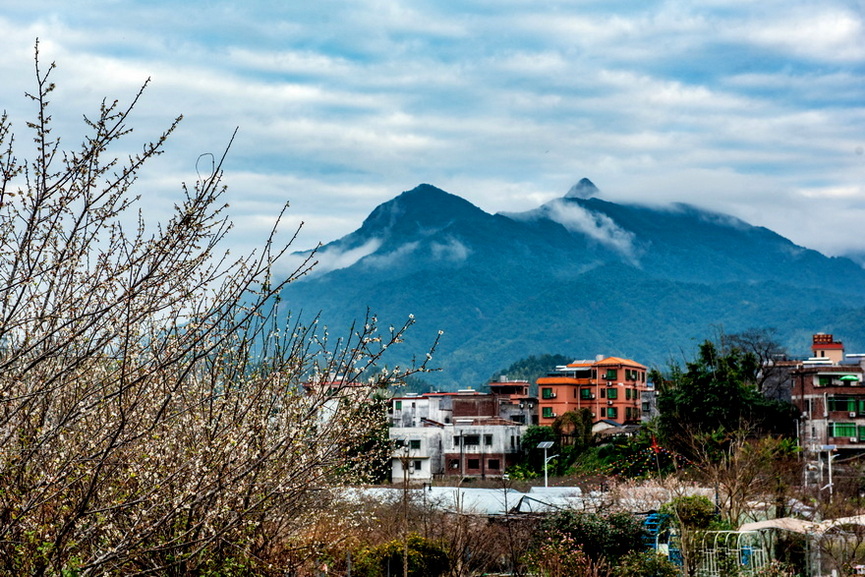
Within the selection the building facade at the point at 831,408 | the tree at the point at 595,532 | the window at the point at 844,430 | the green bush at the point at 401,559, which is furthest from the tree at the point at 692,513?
the window at the point at 844,430

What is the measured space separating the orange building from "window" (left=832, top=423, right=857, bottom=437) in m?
20.5

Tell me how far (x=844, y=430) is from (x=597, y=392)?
23.7m

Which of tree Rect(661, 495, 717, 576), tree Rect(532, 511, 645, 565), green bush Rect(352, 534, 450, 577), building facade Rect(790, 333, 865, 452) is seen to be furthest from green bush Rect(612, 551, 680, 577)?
building facade Rect(790, 333, 865, 452)

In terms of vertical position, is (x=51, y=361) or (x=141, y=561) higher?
(x=51, y=361)

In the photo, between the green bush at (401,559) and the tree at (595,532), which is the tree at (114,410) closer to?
the green bush at (401,559)

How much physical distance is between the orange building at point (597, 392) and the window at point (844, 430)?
67.3 ft

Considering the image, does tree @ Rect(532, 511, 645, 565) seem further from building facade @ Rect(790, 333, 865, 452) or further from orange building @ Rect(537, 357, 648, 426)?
orange building @ Rect(537, 357, 648, 426)

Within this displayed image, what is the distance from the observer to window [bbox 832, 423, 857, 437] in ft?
176

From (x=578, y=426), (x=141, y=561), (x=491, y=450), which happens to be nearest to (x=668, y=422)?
(x=578, y=426)

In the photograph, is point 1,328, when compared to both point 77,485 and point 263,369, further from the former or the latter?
A: point 263,369

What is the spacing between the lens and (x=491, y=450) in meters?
62.8

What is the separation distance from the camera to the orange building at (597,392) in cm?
7381

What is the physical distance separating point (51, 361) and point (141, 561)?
2605mm

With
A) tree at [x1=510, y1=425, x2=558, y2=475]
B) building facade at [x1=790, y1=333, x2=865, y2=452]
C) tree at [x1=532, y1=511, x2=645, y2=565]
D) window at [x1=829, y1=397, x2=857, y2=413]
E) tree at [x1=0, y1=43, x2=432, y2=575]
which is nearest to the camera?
tree at [x1=0, y1=43, x2=432, y2=575]
